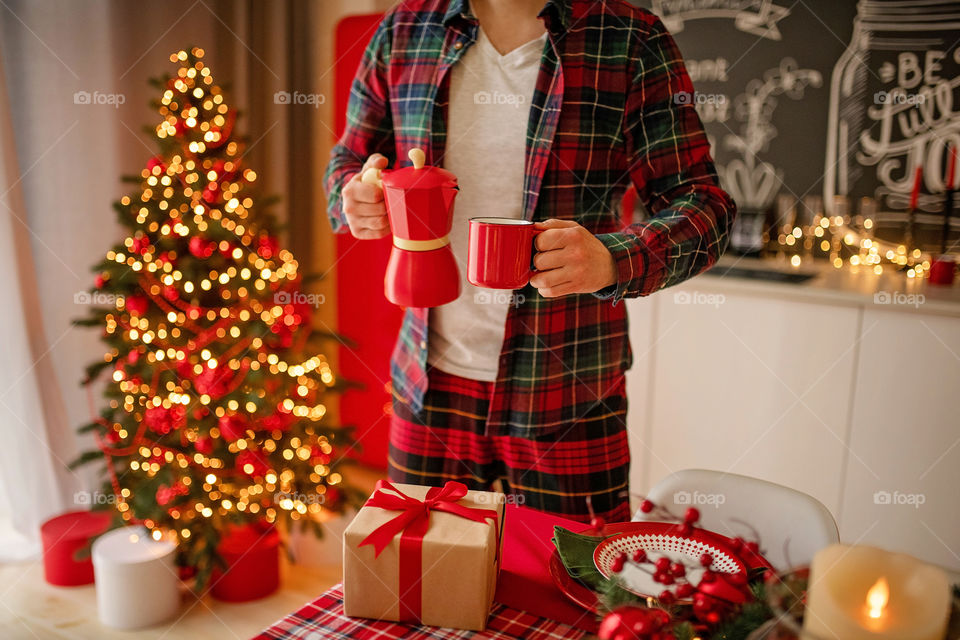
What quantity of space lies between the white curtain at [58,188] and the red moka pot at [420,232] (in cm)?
144

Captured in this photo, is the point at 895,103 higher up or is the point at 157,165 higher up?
the point at 895,103

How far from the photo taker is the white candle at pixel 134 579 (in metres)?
2.07

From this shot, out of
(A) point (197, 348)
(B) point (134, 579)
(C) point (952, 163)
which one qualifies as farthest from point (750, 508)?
(C) point (952, 163)

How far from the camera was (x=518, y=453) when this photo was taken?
1.29 meters

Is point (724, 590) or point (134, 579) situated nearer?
point (724, 590)

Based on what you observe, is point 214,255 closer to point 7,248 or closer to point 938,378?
point 7,248

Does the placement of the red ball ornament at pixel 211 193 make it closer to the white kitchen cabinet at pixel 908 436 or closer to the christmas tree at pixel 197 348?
the christmas tree at pixel 197 348

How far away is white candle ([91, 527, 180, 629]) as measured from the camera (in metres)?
2.07

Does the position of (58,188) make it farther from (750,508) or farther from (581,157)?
(750,508)

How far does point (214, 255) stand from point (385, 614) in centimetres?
151

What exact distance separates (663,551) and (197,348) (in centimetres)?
157

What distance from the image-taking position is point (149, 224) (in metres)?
2.10

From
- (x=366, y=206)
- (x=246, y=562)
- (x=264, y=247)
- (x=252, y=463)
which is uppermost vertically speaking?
(x=366, y=206)

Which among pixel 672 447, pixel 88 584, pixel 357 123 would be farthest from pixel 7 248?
pixel 672 447
